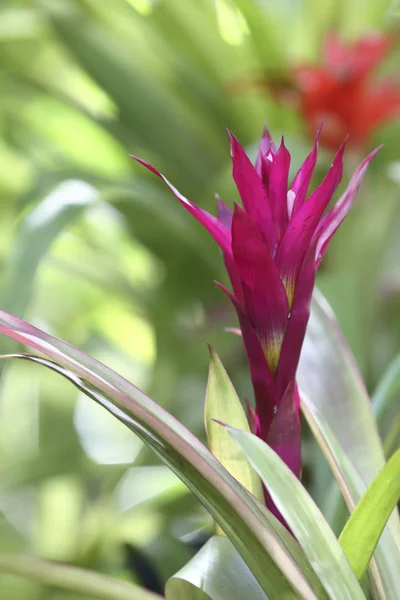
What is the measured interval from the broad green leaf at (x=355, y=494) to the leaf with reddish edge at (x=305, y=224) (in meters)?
0.10

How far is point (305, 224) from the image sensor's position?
0.99ft

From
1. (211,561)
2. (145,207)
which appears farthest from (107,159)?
(211,561)

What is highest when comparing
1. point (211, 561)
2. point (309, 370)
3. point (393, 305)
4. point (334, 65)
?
point (334, 65)

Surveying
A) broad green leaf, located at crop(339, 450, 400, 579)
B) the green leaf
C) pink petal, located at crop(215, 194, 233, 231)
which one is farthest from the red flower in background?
broad green leaf, located at crop(339, 450, 400, 579)

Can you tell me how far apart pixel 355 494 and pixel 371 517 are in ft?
0.21

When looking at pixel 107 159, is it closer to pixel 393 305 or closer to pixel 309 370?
pixel 393 305

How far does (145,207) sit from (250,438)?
18.6 inches

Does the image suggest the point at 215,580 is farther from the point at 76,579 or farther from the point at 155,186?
the point at 155,186

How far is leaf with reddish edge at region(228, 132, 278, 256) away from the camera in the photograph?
297mm

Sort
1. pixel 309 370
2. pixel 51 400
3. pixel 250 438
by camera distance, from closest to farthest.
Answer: pixel 250 438
pixel 309 370
pixel 51 400

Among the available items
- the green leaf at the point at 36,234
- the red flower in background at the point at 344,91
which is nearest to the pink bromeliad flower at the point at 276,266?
the green leaf at the point at 36,234

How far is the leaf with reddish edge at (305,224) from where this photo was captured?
300 millimetres

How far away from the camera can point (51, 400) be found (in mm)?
858

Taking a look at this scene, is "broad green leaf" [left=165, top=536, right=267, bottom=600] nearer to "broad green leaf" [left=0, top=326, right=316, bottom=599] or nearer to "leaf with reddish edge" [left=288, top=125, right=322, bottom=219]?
"broad green leaf" [left=0, top=326, right=316, bottom=599]
